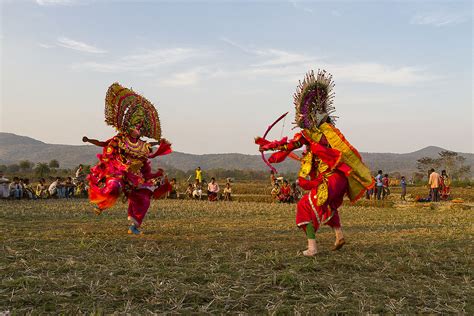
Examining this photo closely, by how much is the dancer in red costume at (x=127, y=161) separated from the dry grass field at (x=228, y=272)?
0.71m

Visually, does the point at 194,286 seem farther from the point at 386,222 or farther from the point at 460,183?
the point at 460,183

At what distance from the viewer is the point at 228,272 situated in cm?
604

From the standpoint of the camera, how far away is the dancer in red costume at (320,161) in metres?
7.56

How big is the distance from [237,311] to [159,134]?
6.34 m

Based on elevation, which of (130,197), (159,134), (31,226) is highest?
(159,134)

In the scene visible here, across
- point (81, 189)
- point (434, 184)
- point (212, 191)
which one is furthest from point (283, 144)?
point (81, 189)

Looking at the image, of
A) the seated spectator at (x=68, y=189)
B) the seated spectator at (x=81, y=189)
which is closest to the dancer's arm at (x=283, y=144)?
the seated spectator at (x=68, y=189)

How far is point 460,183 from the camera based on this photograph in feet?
149

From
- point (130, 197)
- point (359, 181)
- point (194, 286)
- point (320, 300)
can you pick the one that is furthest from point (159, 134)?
point (320, 300)

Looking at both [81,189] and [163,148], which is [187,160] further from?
[163,148]

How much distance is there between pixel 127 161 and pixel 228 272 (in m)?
4.29

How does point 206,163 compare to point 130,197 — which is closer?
point 130,197

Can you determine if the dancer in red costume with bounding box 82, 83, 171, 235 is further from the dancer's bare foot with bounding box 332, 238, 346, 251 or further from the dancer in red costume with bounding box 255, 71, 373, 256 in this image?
the dancer's bare foot with bounding box 332, 238, 346, 251

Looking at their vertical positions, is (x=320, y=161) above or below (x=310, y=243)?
above
